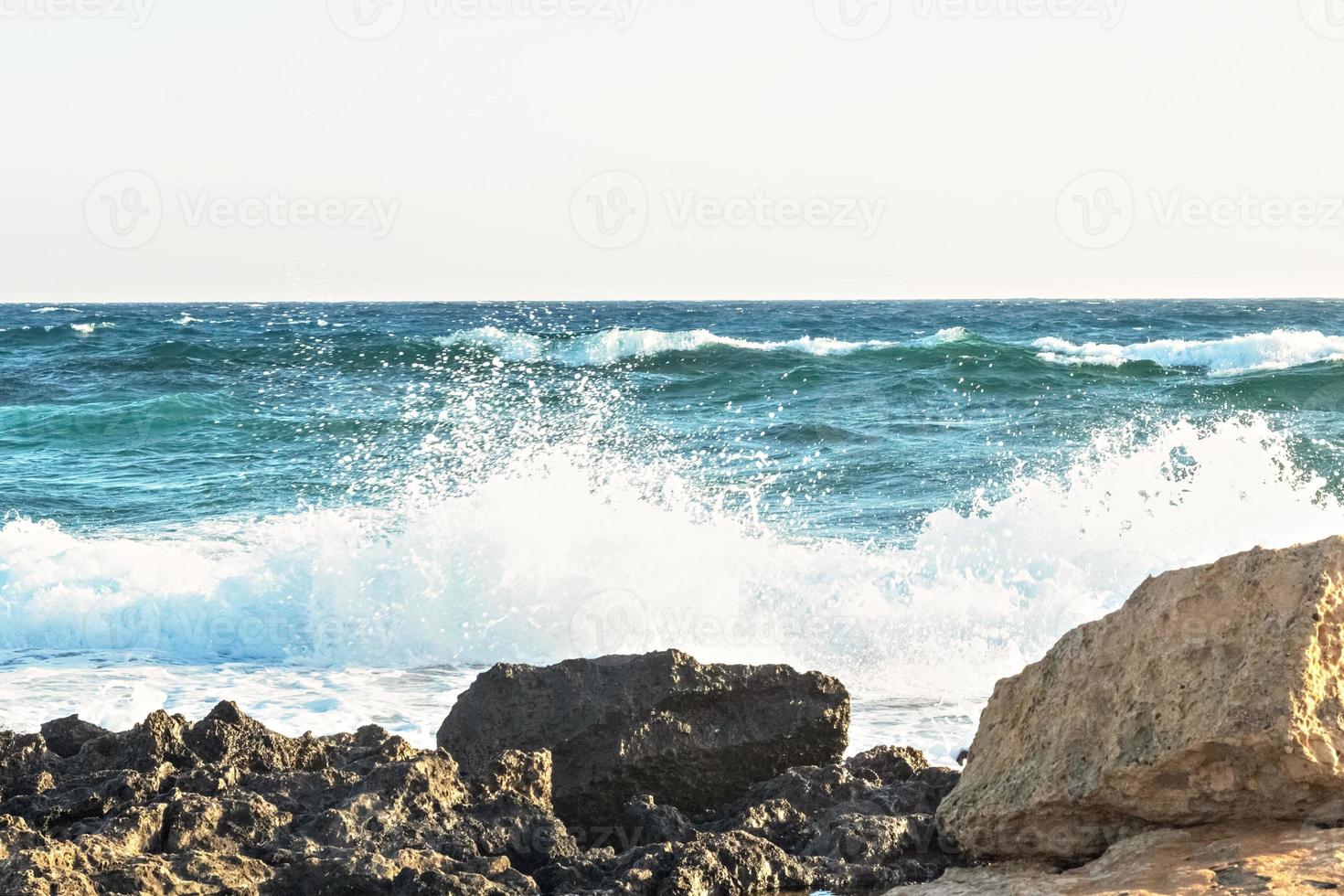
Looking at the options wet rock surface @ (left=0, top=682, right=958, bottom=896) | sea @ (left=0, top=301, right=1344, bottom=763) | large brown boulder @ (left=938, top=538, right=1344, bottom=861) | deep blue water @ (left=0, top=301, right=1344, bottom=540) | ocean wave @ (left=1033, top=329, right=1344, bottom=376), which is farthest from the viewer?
ocean wave @ (left=1033, top=329, right=1344, bottom=376)

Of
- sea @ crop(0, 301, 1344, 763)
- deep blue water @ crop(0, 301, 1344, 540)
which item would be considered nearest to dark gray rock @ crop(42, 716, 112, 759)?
sea @ crop(0, 301, 1344, 763)

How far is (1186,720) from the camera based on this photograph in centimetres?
291

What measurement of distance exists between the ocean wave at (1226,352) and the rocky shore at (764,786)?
62.7 ft

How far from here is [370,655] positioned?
7219mm

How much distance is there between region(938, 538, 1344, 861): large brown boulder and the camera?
9.29 feet

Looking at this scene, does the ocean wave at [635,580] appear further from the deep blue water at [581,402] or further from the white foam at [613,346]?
the white foam at [613,346]

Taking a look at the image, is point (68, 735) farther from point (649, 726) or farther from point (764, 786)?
point (764, 786)

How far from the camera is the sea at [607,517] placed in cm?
697

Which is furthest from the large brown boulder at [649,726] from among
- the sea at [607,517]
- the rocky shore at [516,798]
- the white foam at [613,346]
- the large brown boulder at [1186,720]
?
the white foam at [613,346]

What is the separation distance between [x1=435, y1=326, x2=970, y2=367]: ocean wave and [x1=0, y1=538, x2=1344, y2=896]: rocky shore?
18.7 metres

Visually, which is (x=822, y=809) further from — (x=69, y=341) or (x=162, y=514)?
(x=69, y=341)

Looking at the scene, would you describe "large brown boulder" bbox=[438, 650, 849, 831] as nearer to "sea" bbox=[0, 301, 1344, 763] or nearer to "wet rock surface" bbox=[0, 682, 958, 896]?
"wet rock surface" bbox=[0, 682, 958, 896]

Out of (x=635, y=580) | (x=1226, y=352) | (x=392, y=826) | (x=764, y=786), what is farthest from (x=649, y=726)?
(x=1226, y=352)

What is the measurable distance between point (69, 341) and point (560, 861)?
85.2ft
